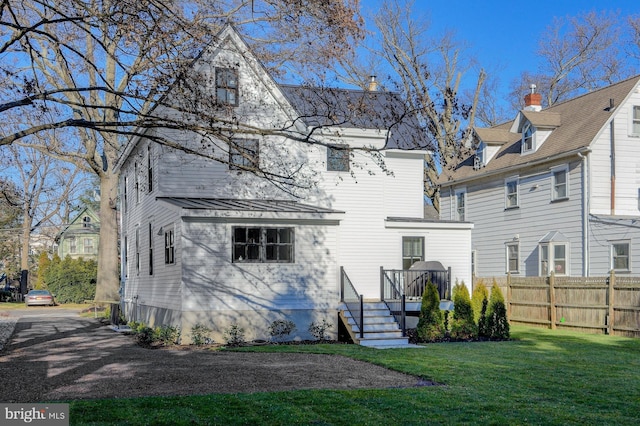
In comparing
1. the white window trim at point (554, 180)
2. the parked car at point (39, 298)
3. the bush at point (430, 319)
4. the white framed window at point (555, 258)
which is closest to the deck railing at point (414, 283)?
the bush at point (430, 319)

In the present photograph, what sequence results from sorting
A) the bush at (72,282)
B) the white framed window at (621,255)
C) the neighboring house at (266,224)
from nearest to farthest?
the neighboring house at (266,224), the white framed window at (621,255), the bush at (72,282)

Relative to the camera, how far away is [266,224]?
18.4 metres

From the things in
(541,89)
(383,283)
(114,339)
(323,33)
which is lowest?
(114,339)

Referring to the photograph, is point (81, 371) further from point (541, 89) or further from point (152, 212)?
point (541, 89)

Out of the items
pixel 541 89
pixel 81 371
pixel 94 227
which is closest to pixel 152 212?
pixel 81 371

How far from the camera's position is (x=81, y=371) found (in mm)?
11586

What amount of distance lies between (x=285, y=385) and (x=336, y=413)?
2095 millimetres

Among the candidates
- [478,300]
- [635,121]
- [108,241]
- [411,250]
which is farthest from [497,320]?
[108,241]

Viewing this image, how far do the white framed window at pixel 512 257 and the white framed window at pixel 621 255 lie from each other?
5.09 metres

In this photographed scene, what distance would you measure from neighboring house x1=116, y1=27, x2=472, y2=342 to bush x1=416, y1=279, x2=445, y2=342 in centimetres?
230

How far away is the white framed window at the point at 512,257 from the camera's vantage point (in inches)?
1129

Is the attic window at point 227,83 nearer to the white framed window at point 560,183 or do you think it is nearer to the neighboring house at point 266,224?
the neighboring house at point 266,224

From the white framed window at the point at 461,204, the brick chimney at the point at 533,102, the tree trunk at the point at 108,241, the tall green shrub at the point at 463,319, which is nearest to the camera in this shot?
the tall green shrub at the point at 463,319

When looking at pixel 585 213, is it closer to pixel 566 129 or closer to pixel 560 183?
pixel 560 183
